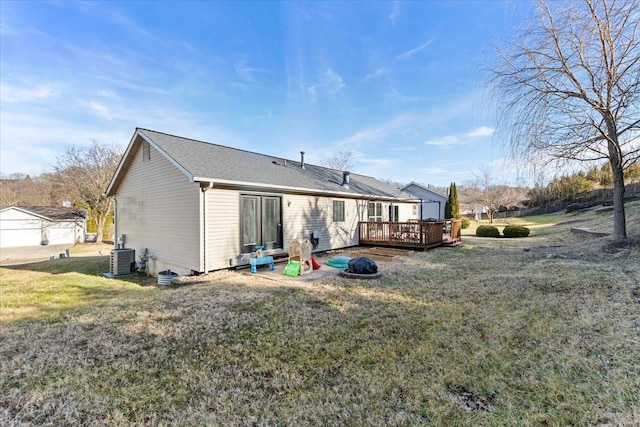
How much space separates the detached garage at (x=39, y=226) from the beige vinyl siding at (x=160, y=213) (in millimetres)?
23382

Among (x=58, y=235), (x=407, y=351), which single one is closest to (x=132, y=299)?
(x=407, y=351)

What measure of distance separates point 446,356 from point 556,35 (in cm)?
940

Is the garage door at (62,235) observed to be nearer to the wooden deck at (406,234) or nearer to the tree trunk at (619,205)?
the wooden deck at (406,234)

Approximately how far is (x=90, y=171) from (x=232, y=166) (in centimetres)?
2424

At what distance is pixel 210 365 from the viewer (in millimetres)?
3156

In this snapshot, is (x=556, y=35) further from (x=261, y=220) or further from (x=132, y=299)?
(x=132, y=299)

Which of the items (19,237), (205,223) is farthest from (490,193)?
(19,237)

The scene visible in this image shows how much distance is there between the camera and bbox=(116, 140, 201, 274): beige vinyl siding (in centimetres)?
795

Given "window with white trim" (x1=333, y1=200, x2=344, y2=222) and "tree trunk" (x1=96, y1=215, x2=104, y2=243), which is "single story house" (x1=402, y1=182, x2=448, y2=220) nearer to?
"window with white trim" (x1=333, y1=200, x2=344, y2=222)

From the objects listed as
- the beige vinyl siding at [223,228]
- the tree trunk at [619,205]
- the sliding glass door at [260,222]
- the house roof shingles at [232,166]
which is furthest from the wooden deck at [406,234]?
the beige vinyl siding at [223,228]

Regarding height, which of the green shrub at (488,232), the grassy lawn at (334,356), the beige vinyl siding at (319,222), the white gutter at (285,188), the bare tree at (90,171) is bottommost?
the grassy lawn at (334,356)

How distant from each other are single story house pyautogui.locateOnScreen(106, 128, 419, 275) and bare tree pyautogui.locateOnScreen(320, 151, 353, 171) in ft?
90.2

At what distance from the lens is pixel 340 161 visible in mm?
40031

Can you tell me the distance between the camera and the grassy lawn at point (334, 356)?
2.38 m
